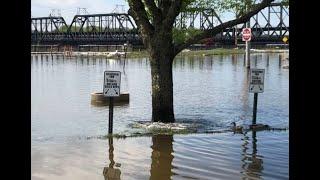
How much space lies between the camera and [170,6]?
1285 cm

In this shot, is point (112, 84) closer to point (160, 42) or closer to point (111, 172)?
point (160, 42)

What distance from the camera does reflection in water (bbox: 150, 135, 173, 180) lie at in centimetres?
767

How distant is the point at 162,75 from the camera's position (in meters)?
12.9

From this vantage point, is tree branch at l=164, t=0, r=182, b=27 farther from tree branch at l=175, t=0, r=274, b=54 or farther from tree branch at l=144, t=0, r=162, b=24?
tree branch at l=175, t=0, r=274, b=54

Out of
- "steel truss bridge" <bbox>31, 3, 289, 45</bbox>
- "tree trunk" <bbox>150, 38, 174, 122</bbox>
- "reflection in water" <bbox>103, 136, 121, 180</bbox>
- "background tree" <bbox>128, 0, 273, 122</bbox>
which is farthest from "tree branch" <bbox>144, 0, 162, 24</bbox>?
"steel truss bridge" <bbox>31, 3, 289, 45</bbox>

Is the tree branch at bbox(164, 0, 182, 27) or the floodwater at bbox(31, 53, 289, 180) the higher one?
the tree branch at bbox(164, 0, 182, 27)

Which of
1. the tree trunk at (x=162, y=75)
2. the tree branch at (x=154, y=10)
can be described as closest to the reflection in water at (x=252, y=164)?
the tree trunk at (x=162, y=75)

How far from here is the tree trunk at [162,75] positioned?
1288 centimetres

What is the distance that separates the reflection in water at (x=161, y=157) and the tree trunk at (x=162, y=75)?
189 cm

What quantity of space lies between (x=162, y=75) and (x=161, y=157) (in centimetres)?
423

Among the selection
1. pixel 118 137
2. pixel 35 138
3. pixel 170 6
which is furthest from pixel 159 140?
pixel 170 6

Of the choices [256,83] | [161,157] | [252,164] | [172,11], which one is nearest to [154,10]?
[172,11]

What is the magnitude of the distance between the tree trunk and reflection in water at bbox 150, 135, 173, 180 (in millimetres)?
1891
